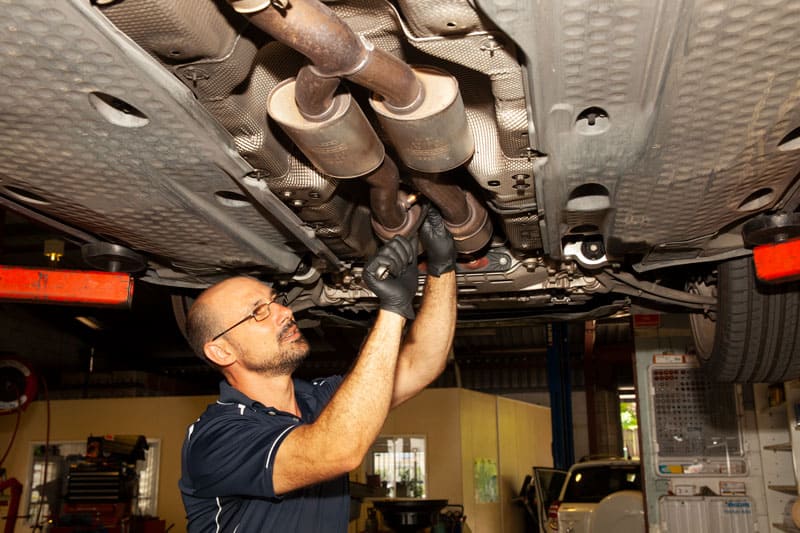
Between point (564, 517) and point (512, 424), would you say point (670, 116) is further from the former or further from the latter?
point (512, 424)

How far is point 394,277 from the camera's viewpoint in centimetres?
197

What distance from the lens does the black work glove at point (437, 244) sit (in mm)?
2346

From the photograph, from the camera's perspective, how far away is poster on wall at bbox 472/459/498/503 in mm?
11516

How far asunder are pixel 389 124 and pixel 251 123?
1.13ft

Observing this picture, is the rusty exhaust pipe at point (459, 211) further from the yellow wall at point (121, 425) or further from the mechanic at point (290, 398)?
the yellow wall at point (121, 425)

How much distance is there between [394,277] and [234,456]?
0.61m

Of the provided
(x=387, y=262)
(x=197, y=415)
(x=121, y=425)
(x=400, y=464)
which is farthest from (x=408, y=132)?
(x=121, y=425)

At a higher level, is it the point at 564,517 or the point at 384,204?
the point at 384,204

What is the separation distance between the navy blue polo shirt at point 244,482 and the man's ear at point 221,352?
0.24ft

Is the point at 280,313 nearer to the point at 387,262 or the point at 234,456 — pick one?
the point at 387,262

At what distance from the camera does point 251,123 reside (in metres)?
1.71

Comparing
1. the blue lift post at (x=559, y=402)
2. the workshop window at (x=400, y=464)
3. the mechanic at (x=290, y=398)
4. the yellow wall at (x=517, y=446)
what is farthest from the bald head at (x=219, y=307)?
the yellow wall at (x=517, y=446)

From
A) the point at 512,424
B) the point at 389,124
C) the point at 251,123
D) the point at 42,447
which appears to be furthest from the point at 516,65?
the point at 512,424

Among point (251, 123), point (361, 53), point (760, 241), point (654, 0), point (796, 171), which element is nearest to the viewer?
point (654, 0)
